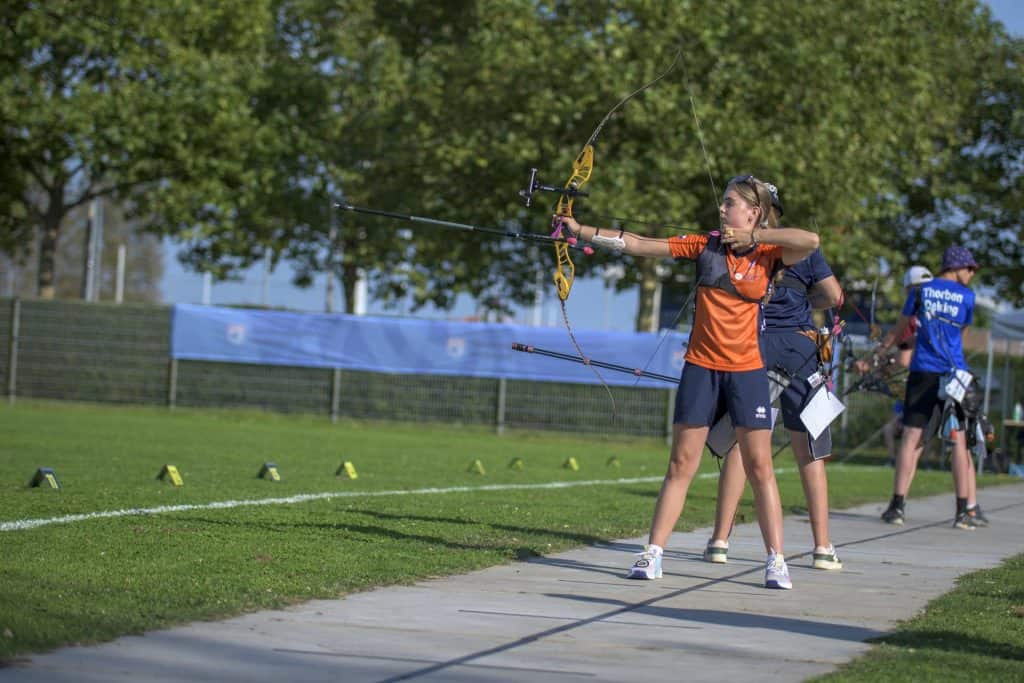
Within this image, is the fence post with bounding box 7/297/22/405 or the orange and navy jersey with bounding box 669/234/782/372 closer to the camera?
the orange and navy jersey with bounding box 669/234/782/372

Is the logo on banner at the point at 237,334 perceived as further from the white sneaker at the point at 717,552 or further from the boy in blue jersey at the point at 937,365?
the white sneaker at the point at 717,552

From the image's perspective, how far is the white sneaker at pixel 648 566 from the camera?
7.74m

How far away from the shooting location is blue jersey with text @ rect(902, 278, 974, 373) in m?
11.8

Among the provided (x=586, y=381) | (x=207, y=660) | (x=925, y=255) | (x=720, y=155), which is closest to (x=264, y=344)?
(x=586, y=381)

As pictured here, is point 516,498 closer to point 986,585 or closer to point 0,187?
point 986,585

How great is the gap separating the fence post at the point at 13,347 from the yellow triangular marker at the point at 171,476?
51.0ft

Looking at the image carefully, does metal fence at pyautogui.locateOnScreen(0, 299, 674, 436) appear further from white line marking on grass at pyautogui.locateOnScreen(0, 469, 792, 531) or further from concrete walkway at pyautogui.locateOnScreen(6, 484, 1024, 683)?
concrete walkway at pyautogui.locateOnScreen(6, 484, 1024, 683)

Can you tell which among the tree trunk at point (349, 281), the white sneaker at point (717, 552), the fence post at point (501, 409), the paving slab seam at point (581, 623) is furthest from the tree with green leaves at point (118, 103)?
the white sneaker at point (717, 552)

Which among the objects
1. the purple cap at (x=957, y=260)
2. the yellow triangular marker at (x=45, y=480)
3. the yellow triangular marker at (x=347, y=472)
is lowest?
the yellow triangular marker at (x=347, y=472)

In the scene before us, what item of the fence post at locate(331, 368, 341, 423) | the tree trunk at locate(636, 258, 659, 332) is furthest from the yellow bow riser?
the tree trunk at locate(636, 258, 659, 332)

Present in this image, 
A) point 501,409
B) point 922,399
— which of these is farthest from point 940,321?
point 501,409

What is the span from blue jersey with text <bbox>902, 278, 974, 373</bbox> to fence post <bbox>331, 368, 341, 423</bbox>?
15.0 m

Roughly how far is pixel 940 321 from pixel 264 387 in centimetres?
1595

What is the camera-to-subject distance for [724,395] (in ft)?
25.5
